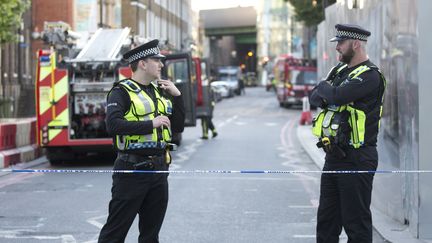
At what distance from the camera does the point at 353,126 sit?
5.32 m

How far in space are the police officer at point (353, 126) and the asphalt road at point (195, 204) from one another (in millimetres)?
2132

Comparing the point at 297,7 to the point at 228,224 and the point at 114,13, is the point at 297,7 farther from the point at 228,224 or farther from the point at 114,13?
the point at 228,224

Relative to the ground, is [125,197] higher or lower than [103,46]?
lower

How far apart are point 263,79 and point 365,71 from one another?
11141 centimetres

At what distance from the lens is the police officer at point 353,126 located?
17.4 ft

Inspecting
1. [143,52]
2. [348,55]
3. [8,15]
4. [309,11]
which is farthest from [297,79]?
[143,52]

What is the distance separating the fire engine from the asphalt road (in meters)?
0.54

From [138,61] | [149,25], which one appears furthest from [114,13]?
[138,61]

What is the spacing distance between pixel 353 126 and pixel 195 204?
15.4ft

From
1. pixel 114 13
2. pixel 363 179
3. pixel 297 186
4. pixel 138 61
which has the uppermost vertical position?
pixel 114 13

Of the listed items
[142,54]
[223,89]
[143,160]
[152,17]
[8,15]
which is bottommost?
[143,160]

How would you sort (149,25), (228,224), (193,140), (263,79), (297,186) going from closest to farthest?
(228,224), (297,186), (193,140), (149,25), (263,79)

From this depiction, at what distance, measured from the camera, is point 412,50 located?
7012 millimetres

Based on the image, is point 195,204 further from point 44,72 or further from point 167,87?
point 44,72
